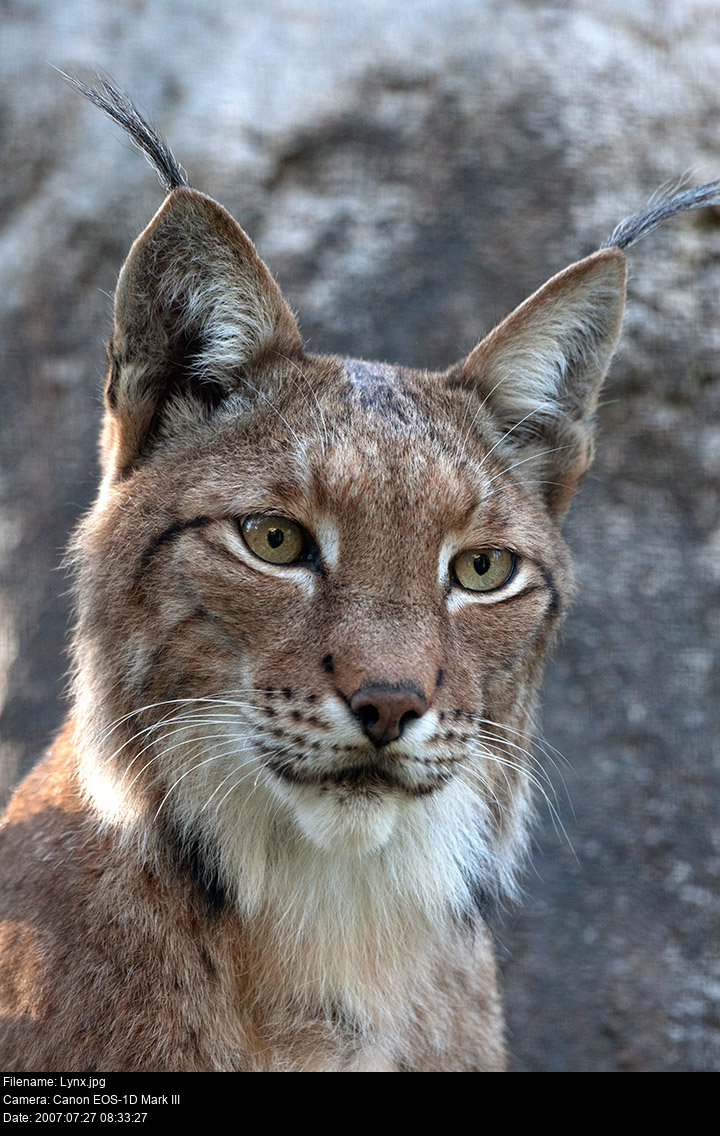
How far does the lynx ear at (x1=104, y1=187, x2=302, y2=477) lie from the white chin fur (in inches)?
44.5

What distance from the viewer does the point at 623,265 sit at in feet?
11.1

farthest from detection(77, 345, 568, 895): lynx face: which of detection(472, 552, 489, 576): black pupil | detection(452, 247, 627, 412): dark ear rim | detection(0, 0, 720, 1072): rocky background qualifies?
detection(0, 0, 720, 1072): rocky background

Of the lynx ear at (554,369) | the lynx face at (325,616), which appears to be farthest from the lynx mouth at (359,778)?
the lynx ear at (554,369)

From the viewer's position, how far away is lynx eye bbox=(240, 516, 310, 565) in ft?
9.67

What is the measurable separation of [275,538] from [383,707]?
2.11 ft

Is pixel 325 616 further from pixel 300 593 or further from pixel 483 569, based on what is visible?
pixel 483 569

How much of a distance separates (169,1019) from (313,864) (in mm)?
529

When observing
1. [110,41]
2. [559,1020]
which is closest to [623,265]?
[559,1020]

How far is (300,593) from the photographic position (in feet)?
9.34

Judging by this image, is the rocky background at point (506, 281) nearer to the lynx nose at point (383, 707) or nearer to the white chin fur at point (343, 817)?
the white chin fur at point (343, 817)

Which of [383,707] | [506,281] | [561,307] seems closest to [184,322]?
[561,307]

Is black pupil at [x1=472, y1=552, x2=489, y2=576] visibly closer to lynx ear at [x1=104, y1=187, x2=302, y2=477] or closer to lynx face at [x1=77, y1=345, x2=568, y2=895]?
lynx face at [x1=77, y1=345, x2=568, y2=895]

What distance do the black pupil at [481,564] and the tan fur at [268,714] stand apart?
34 millimetres
